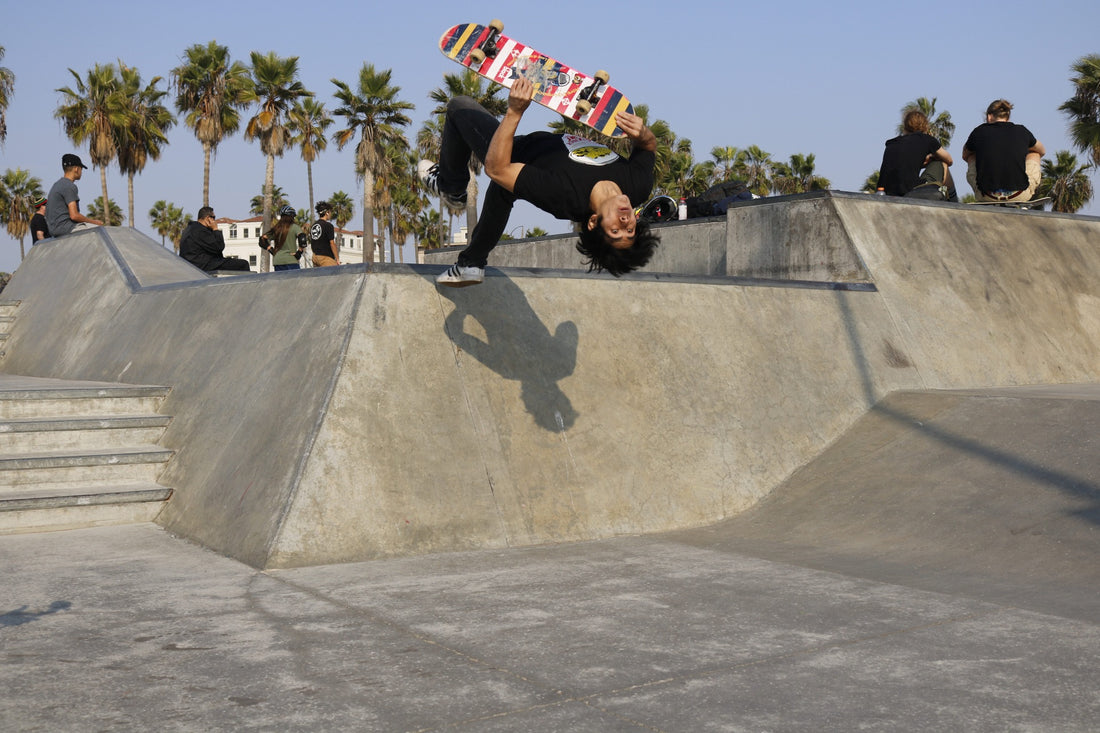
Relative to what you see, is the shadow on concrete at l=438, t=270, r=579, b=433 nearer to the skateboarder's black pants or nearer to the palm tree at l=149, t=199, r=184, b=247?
the skateboarder's black pants

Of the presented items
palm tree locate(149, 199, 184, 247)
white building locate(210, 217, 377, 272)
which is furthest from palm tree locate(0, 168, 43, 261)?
white building locate(210, 217, 377, 272)

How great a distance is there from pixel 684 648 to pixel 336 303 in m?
3.55

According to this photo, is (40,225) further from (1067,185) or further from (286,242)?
(1067,185)

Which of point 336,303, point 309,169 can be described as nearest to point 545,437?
point 336,303

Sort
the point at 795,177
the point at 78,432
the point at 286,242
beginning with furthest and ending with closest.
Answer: the point at 795,177 → the point at 286,242 → the point at 78,432

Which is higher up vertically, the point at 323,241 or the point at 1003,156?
the point at 1003,156

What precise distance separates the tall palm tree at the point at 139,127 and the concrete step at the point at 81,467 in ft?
170

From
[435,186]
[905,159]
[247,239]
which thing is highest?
[247,239]

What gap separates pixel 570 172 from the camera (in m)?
4.93

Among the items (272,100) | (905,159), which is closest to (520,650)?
(905,159)

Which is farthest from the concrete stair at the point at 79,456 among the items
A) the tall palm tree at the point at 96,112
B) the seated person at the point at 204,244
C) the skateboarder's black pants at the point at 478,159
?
the tall palm tree at the point at 96,112

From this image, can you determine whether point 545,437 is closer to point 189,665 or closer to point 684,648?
point 684,648

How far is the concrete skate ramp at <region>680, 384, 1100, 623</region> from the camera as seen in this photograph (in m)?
4.88

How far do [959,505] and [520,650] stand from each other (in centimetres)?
341
